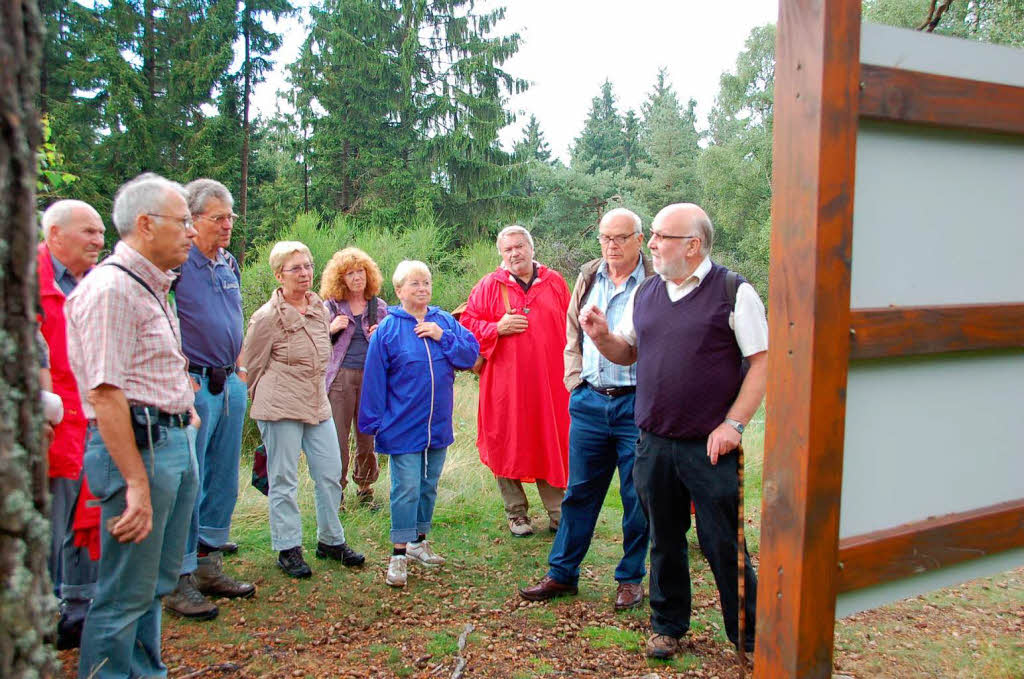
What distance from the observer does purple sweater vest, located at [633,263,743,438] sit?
3174mm

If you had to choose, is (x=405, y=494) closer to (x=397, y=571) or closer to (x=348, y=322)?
(x=397, y=571)

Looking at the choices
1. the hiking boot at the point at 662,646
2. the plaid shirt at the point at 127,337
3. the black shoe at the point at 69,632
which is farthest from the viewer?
the hiking boot at the point at 662,646

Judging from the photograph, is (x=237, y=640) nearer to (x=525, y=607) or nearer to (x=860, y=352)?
(x=525, y=607)

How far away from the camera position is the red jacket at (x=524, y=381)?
17.5 ft

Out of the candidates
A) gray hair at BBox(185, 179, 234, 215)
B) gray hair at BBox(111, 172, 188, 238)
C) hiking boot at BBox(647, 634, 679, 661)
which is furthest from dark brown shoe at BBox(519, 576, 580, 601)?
gray hair at BBox(111, 172, 188, 238)

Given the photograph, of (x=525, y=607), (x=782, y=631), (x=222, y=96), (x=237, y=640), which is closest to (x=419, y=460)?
(x=525, y=607)

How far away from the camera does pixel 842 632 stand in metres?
3.82

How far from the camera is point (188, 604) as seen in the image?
3902 millimetres

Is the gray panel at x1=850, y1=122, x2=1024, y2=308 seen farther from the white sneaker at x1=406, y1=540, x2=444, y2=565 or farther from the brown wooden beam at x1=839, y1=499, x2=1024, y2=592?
the white sneaker at x1=406, y1=540, x2=444, y2=565

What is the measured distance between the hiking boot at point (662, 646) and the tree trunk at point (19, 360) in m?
2.78

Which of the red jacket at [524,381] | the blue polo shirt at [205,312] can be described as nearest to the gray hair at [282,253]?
the blue polo shirt at [205,312]

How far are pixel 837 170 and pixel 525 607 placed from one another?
310 cm

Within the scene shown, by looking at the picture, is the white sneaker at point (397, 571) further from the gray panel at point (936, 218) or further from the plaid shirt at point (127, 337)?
the gray panel at point (936, 218)

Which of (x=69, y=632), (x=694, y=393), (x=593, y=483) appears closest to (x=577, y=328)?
(x=593, y=483)
